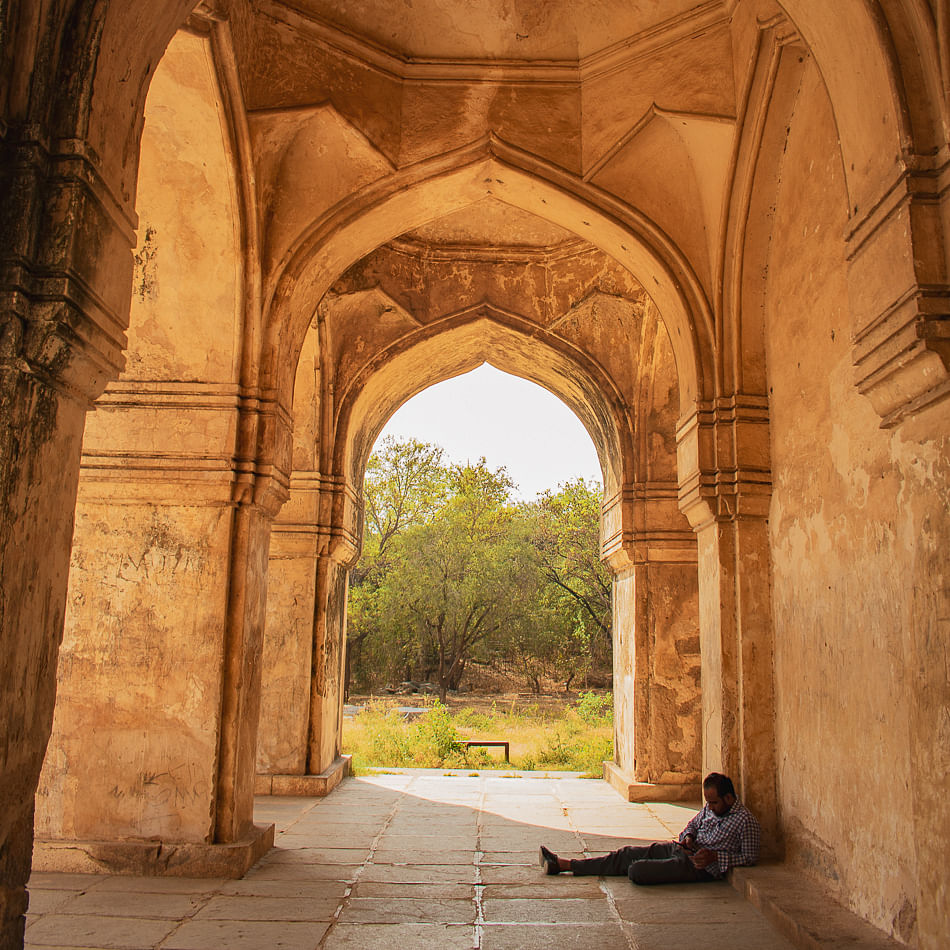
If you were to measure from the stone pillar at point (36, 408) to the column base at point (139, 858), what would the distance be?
109 inches

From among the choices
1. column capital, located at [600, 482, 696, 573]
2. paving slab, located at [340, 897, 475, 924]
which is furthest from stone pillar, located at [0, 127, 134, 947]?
column capital, located at [600, 482, 696, 573]

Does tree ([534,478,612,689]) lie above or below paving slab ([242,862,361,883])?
above

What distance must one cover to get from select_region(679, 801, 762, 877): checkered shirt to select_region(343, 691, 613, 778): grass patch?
16.3 feet

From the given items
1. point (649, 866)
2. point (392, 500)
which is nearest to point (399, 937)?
point (649, 866)

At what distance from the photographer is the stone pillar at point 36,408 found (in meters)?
2.41

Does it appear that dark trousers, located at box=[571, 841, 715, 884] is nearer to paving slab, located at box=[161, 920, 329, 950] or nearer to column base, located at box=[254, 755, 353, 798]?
paving slab, located at box=[161, 920, 329, 950]

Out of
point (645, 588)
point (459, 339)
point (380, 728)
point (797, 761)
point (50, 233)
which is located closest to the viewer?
point (50, 233)

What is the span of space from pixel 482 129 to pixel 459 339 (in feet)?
11.4

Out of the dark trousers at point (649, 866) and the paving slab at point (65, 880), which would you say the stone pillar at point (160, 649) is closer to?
the paving slab at point (65, 880)

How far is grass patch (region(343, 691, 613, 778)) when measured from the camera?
10984 millimetres

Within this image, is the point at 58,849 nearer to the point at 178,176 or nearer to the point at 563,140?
the point at 178,176

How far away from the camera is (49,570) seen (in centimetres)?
263

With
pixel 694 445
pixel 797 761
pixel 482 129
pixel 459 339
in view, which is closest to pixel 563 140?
pixel 482 129

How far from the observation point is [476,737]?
13547mm
